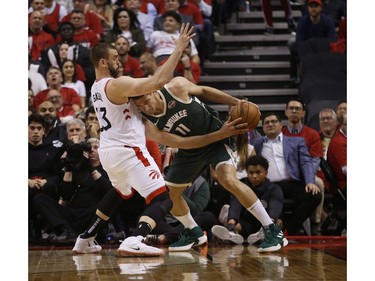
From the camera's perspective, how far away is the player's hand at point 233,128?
6.86 metres

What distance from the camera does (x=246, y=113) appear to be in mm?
6941

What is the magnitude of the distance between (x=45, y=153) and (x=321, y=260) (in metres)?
3.66

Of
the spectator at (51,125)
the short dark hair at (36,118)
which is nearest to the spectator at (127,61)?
the spectator at (51,125)

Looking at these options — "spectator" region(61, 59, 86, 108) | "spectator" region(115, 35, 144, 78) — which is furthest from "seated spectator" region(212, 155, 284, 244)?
"spectator" region(61, 59, 86, 108)

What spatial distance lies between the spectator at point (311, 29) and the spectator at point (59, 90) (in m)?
3.52

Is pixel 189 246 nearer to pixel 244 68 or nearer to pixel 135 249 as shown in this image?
pixel 135 249

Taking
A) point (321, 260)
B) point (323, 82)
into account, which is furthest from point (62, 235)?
point (323, 82)

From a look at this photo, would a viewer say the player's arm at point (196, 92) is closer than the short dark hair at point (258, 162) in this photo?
Yes

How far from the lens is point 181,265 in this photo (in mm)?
6297

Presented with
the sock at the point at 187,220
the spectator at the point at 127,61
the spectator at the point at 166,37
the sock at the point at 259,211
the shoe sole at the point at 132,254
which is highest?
the spectator at the point at 166,37

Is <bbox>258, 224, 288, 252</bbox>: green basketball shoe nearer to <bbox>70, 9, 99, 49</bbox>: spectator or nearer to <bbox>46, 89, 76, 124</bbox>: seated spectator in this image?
<bbox>46, 89, 76, 124</bbox>: seated spectator

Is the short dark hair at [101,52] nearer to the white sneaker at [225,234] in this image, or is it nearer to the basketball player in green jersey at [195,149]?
the basketball player in green jersey at [195,149]

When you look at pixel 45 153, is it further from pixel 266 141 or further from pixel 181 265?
pixel 181 265

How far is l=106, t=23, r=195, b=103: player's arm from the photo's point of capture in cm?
605
